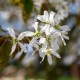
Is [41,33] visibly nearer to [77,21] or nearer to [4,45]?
[4,45]

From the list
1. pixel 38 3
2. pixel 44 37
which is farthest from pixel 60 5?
pixel 44 37

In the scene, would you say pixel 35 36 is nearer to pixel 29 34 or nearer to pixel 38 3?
pixel 29 34

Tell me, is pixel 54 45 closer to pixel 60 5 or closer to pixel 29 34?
pixel 29 34

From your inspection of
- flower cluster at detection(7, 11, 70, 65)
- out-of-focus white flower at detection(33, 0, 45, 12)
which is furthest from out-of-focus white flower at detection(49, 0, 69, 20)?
flower cluster at detection(7, 11, 70, 65)

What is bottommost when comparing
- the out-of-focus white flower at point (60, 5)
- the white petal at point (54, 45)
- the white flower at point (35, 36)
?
the white petal at point (54, 45)

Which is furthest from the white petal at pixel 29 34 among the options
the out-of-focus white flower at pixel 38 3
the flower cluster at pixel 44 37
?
the out-of-focus white flower at pixel 38 3

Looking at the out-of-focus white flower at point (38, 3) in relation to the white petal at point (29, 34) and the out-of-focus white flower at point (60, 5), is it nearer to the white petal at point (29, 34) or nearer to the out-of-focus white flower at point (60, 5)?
the out-of-focus white flower at point (60, 5)

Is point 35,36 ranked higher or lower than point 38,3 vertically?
lower

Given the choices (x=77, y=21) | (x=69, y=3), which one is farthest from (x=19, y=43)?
(x=77, y=21)

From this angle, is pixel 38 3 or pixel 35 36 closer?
pixel 35 36

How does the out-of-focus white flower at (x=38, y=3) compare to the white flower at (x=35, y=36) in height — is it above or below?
above

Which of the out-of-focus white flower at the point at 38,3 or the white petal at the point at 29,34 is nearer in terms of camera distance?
the white petal at the point at 29,34
